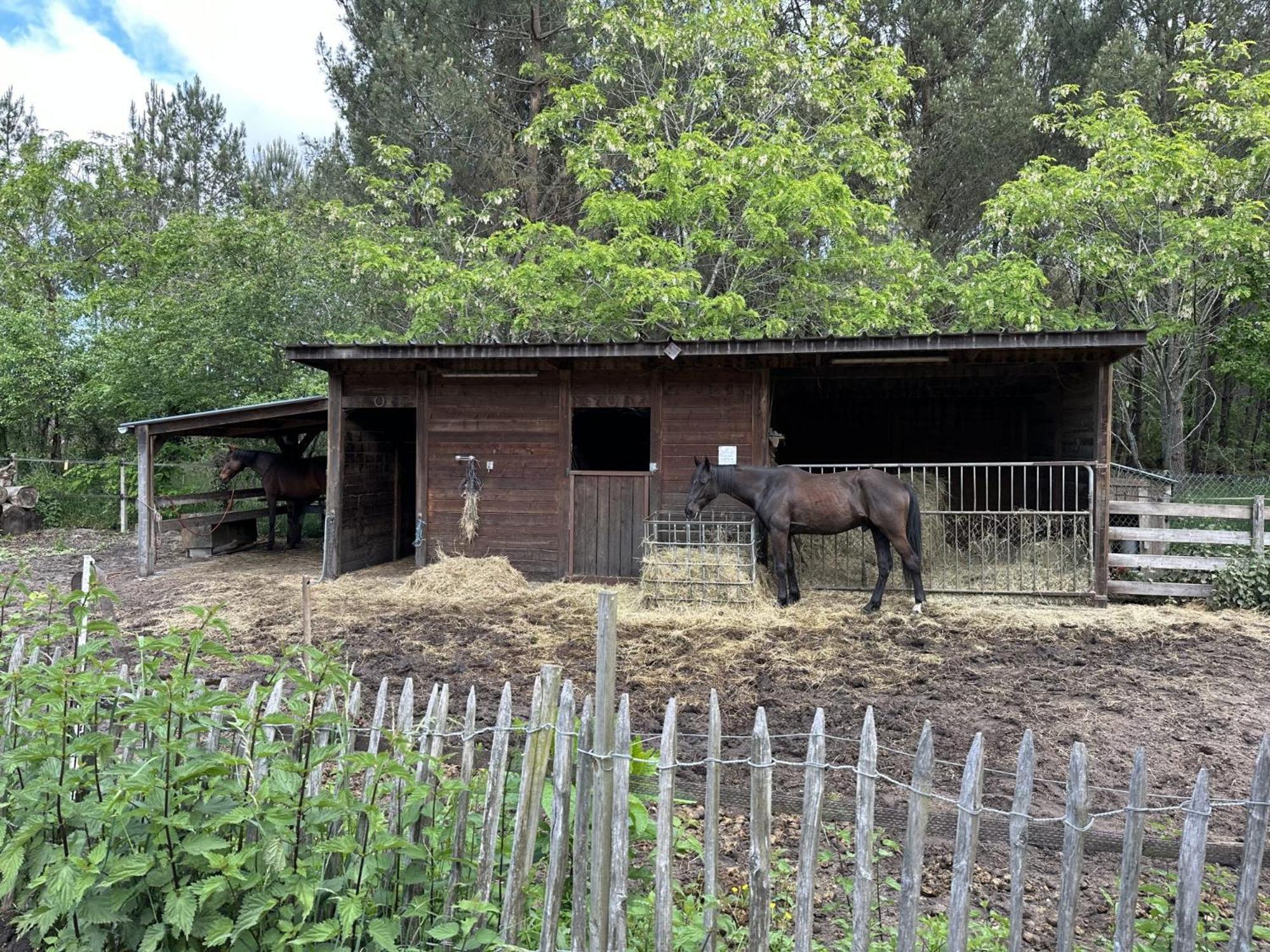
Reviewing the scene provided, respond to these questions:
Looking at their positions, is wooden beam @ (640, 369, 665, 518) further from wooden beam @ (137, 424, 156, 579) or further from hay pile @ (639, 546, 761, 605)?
wooden beam @ (137, 424, 156, 579)

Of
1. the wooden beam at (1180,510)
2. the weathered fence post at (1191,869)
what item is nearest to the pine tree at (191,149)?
the wooden beam at (1180,510)

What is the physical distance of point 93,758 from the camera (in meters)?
2.33

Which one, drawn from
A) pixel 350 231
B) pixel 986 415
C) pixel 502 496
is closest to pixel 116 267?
pixel 350 231

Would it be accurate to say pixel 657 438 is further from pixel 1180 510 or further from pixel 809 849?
pixel 809 849

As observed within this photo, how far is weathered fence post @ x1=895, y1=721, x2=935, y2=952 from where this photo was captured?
188 cm

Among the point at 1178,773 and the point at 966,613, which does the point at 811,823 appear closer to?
the point at 1178,773

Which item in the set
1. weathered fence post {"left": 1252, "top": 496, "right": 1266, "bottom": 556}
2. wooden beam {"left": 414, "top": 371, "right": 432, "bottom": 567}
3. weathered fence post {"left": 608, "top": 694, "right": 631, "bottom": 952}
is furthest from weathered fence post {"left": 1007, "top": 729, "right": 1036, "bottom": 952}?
wooden beam {"left": 414, "top": 371, "right": 432, "bottom": 567}

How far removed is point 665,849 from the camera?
2010 mm

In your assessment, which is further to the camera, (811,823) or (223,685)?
(223,685)

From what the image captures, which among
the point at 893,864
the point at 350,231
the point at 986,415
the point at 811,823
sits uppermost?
the point at 350,231

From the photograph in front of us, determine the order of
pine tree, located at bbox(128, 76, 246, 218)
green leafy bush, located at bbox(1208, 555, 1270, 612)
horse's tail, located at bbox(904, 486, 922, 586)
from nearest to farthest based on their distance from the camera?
1. green leafy bush, located at bbox(1208, 555, 1270, 612)
2. horse's tail, located at bbox(904, 486, 922, 586)
3. pine tree, located at bbox(128, 76, 246, 218)

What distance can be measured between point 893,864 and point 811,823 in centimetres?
132

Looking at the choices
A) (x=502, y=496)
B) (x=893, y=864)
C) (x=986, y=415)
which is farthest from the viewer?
(x=986, y=415)

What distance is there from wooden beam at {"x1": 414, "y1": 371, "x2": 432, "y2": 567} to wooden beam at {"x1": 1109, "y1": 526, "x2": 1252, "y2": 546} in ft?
25.0
